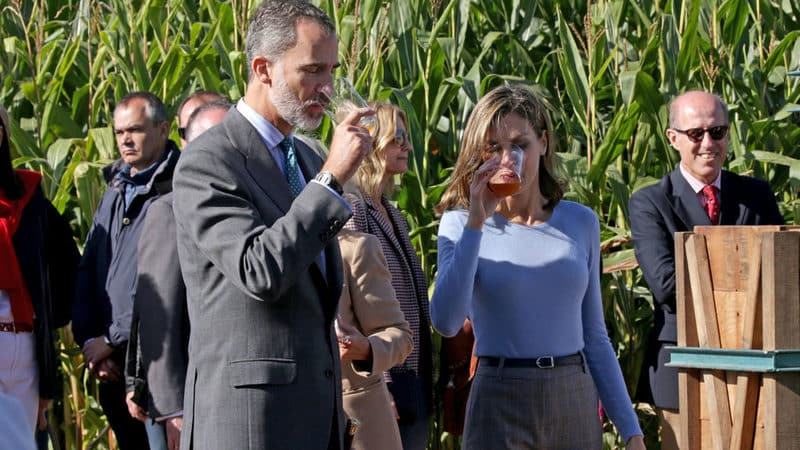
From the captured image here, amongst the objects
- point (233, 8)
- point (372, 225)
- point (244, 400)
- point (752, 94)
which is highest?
point (233, 8)

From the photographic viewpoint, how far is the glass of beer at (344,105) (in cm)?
270

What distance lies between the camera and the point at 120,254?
183 inches

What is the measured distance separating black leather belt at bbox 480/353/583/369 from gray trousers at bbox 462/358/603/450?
0.01 meters

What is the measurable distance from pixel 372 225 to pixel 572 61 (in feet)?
6.58

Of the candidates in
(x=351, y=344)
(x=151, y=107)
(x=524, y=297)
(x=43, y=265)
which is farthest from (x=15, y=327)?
(x=524, y=297)

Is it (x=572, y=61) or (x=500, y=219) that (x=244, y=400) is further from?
(x=572, y=61)

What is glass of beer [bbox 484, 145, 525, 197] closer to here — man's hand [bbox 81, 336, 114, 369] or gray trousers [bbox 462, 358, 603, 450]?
gray trousers [bbox 462, 358, 603, 450]

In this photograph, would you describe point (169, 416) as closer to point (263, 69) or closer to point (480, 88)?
point (263, 69)

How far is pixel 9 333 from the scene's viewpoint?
425cm

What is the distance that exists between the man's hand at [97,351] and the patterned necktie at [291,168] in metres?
2.02

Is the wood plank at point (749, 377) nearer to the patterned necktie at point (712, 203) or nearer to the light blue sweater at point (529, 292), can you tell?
the light blue sweater at point (529, 292)

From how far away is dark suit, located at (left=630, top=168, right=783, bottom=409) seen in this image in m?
4.60

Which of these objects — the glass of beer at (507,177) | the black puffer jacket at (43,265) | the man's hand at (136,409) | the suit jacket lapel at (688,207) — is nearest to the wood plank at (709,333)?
the glass of beer at (507,177)

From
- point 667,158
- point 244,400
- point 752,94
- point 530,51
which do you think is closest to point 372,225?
point 244,400
